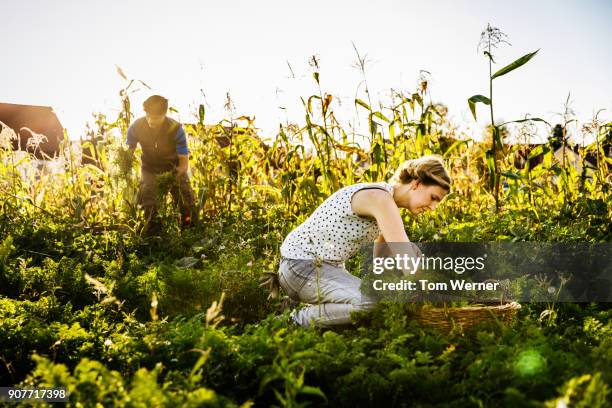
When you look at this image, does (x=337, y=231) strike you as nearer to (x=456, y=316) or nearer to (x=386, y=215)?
(x=386, y=215)

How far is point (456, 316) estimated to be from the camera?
8.88ft

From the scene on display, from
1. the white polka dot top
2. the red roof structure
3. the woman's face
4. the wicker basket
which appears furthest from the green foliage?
the red roof structure

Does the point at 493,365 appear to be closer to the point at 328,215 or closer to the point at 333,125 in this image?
the point at 328,215

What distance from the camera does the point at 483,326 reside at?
8.66 ft

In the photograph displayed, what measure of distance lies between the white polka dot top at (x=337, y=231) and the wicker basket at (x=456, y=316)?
0.77 meters

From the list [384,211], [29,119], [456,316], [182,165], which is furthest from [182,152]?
[29,119]

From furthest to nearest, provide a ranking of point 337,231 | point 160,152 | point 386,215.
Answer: point 160,152 → point 337,231 → point 386,215

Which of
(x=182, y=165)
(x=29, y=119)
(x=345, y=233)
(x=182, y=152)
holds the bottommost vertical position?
(x=345, y=233)

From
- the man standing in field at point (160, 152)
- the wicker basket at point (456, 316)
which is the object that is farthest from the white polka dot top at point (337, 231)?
the man standing in field at point (160, 152)

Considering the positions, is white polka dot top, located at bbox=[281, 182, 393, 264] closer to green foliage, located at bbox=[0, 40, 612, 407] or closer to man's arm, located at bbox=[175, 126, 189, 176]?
green foliage, located at bbox=[0, 40, 612, 407]

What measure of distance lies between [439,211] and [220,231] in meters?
1.87

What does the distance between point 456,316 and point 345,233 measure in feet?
2.81

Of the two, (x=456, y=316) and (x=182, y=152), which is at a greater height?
(x=182, y=152)

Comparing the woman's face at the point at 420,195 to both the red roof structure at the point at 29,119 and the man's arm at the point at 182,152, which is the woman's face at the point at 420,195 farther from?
the red roof structure at the point at 29,119
